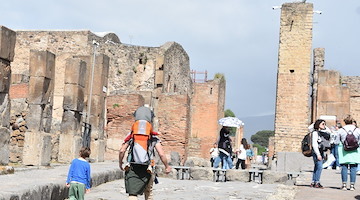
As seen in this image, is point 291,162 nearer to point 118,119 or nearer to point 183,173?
point 183,173

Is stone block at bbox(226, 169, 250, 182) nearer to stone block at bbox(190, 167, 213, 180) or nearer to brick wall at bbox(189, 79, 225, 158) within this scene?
stone block at bbox(190, 167, 213, 180)

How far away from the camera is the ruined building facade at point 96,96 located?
15039 millimetres

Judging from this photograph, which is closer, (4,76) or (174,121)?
(4,76)

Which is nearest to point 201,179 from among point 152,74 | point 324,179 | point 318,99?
point 324,179

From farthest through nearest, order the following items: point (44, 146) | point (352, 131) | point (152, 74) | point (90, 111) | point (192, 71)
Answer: point (192, 71)
point (152, 74)
point (90, 111)
point (44, 146)
point (352, 131)

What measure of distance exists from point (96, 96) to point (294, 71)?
1244 centimetres

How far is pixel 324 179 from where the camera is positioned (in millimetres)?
14852

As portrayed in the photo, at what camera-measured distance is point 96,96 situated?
19.6 m

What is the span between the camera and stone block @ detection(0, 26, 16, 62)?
11692 mm

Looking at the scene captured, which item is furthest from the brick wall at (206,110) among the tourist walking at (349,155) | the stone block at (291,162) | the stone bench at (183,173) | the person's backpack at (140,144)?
the person's backpack at (140,144)

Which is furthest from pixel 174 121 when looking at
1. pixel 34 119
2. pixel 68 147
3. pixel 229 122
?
pixel 34 119

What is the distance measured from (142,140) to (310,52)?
2248cm

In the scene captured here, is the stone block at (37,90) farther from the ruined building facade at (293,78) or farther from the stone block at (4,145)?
the ruined building facade at (293,78)

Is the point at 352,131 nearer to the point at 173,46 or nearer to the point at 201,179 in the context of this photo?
the point at 201,179
